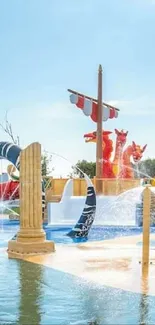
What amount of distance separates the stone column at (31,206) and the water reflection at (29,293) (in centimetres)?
78

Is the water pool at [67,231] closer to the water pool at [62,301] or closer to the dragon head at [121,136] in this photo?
the water pool at [62,301]

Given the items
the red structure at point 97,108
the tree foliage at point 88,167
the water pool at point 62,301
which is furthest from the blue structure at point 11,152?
the tree foliage at point 88,167

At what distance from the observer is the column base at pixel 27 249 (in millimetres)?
7977

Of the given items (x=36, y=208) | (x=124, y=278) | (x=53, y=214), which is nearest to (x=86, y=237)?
(x=36, y=208)

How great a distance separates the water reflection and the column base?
58 centimetres

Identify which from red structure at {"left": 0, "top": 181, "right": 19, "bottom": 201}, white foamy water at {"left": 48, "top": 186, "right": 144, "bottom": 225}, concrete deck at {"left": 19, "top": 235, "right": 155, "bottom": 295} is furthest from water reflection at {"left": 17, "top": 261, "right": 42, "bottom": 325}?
red structure at {"left": 0, "top": 181, "right": 19, "bottom": 201}

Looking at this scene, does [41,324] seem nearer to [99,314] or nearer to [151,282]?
[99,314]

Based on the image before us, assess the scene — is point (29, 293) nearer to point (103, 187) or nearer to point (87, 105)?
point (103, 187)

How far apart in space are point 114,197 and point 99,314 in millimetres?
11995

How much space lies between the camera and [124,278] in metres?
6.09

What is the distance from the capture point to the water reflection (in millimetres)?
4258

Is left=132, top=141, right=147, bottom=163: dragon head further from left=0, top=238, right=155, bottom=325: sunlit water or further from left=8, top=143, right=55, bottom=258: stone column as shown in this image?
left=0, top=238, right=155, bottom=325: sunlit water

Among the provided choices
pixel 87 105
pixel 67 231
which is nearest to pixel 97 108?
pixel 87 105

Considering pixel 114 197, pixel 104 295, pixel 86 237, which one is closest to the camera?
pixel 104 295
